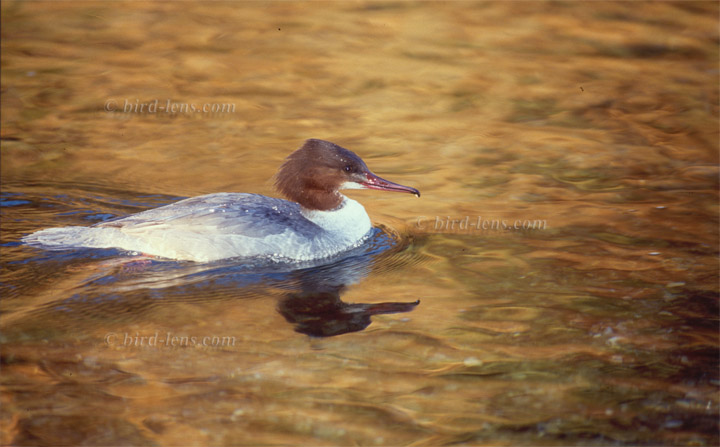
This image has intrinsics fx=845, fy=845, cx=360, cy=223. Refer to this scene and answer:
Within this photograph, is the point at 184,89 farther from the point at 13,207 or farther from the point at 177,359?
the point at 177,359

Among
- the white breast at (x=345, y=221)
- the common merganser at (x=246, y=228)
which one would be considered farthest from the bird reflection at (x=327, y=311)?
the white breast at (x=345, y=221)

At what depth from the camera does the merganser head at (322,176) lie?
702 cm

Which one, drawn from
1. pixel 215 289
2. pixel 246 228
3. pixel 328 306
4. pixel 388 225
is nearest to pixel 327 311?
pixel 328 306

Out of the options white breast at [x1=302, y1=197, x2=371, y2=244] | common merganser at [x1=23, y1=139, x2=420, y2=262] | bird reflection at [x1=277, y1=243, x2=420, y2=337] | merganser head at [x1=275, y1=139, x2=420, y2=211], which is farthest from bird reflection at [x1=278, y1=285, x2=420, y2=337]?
merganser head at [x1=275, y1=139, x2=420, y2=211]

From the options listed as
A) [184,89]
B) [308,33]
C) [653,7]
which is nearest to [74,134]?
[184,89]

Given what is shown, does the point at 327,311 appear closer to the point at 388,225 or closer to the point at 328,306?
the point at 328,306

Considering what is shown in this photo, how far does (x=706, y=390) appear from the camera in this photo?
4887 millimetres

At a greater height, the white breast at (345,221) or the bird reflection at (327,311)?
the white breast at (345,221)

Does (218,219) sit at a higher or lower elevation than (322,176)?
lower

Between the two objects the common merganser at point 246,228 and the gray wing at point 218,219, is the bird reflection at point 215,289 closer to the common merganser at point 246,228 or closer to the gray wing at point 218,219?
the common merganser at point 246,228

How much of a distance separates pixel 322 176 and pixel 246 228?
0.85 m

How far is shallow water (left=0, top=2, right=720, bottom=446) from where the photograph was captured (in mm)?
4723

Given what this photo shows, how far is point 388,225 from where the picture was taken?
7469 millimetres

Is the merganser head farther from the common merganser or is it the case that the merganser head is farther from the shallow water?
the shallow water
